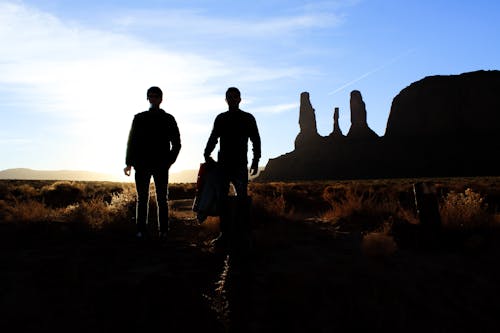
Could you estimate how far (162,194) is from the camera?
6293mm

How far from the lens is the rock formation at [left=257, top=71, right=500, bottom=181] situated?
329 ft

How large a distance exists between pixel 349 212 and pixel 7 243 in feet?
18.9

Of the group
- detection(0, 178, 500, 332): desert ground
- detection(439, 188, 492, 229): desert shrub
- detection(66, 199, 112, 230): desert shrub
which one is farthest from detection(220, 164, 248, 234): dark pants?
detection(439, 188, 492, 229): desert shrub

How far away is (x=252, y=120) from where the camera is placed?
6160 millimetres

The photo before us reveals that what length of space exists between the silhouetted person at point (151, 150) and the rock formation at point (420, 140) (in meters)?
99.0

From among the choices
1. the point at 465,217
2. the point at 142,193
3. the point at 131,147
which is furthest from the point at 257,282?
the point at 465,217

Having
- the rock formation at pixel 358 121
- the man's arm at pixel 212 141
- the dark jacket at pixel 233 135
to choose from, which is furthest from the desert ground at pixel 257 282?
the rock formation at pixel 358 121

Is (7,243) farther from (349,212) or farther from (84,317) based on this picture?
(349,212)

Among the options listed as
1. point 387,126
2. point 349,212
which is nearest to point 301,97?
point 387,126

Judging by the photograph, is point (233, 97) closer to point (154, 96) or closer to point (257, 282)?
point (154, 96)

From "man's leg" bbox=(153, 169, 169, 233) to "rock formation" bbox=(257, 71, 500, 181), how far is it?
98938 mm

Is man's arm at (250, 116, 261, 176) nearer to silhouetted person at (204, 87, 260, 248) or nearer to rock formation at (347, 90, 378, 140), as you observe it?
silhouetted person at (204, 87, 260, 248)

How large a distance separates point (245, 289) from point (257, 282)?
0.85ft

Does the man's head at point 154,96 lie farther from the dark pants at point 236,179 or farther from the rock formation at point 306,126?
the rock formation at point 306,126
